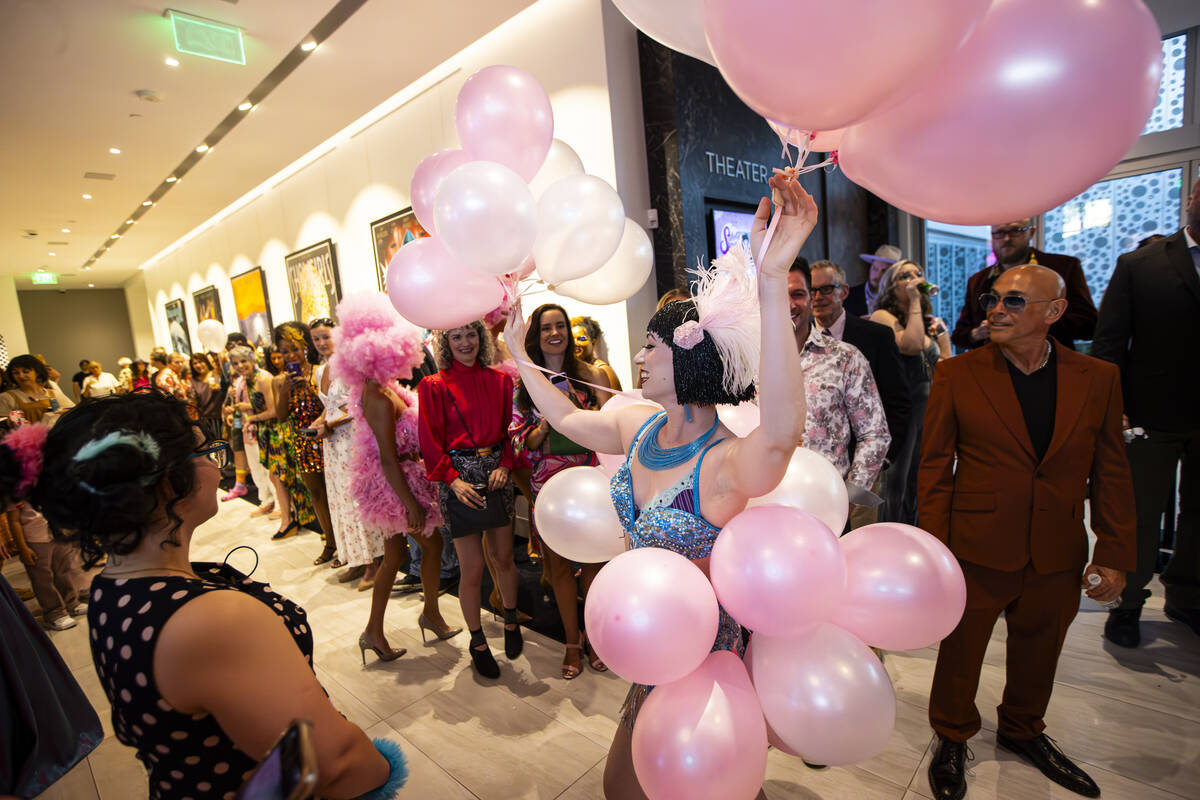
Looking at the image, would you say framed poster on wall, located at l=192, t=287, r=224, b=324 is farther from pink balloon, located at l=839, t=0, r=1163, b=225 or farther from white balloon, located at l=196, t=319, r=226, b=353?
pink balloon, located at l=839, t=0, r=1163, b=225

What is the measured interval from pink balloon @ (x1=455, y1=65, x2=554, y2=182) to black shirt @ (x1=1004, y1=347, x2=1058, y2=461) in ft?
5.37

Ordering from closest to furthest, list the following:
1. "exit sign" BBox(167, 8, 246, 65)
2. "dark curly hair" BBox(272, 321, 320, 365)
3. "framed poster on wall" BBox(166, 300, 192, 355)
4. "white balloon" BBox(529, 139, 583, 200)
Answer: "white balloon" BBox(529, 139, 583, 200)
"exit sign" BBox(167, 8, 246, 65)
"dark curly hair" BBox(272, 321, 320, 365)
"framed poster on wall" BBox(166, 300, 192, 355)

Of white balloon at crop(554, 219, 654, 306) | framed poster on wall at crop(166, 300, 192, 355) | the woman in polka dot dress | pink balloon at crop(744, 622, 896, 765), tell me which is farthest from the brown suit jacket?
framed poster on wall at crop(166, 300, 192, 355)

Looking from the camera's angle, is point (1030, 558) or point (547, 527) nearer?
point (547, 527)

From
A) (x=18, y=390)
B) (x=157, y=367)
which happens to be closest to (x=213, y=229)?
(x=157, y=367)

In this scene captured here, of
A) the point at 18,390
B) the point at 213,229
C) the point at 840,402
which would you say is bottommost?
the point at 840,402

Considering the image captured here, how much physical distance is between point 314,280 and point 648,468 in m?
6.87

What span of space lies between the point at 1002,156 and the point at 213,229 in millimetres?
11587

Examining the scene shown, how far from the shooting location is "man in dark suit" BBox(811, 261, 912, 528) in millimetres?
2609

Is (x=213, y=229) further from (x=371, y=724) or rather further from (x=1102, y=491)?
(x=1102, y=491)

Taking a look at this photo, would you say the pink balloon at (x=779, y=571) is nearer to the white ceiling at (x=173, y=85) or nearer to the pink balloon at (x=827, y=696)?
the pink balloon at (x=827, y=696)

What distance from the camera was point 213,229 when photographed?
31.1 ft

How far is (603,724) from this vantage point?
2.23 metres

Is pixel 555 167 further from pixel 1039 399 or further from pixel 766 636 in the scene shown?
pixel 1039 399
